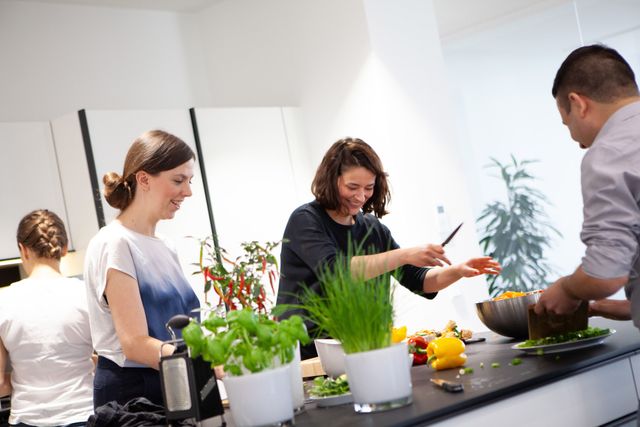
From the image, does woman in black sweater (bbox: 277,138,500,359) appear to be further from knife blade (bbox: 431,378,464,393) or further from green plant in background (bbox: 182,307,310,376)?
green plant in background (bbox: 182,307,310,376)

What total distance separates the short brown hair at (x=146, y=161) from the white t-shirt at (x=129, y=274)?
97 mm

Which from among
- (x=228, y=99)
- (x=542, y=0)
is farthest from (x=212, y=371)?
(x=542, y=0)

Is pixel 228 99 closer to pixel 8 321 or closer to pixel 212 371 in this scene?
pixel 8 321

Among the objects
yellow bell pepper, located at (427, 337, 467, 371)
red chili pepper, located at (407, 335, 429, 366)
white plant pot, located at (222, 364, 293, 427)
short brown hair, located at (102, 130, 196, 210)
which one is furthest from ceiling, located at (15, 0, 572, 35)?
white plant pot, located at (222, 364, 293, 427)

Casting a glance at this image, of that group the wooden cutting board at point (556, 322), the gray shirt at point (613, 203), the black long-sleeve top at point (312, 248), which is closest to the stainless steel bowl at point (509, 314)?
the wooden cutting board at point (556, 322)

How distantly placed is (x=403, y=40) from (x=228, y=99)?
1314 millimetres

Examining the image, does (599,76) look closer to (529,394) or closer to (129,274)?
(529,394)

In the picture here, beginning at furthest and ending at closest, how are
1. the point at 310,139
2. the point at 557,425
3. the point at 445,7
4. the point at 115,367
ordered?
the point at 445,7 < the point at 310,139 < the point at 115,367 < the point at 557,425

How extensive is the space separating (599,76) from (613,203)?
1.26ft

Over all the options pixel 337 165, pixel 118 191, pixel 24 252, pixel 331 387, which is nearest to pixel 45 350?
pixel 24 252

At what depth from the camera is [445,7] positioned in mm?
6137

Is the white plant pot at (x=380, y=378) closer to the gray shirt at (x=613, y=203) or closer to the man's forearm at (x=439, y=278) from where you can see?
the gray shirt at (x=613, y=203)

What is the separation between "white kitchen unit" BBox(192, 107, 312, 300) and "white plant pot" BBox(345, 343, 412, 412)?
124 inches

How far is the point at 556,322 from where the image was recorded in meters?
2.35
